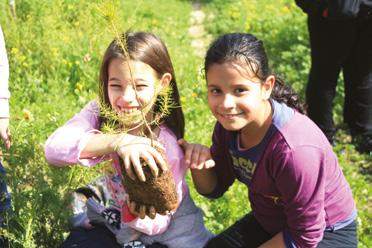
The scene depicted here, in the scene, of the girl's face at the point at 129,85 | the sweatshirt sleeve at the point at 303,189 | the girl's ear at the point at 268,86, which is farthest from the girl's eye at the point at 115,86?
the sweatshirt sleeve at the point at 303,189

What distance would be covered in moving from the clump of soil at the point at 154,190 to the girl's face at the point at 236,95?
301 mm

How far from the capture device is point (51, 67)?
3918mm

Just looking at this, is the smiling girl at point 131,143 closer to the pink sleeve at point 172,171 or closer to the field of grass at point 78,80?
the pink sleeve at point 172,171

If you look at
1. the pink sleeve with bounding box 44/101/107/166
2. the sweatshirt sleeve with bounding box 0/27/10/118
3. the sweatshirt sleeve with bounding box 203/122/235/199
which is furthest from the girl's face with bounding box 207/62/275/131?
the sweatshirt sleeve with bounding box 0/27/10/118

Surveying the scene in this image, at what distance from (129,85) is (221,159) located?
517mm

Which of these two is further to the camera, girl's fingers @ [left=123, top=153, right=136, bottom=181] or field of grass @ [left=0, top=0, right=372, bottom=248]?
field of grass @ [left=0, top=0, right=372, bottom=248]

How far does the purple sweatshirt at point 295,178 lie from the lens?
5.58 ft

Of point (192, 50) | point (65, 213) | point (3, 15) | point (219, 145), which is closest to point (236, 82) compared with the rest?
point (219, 145)

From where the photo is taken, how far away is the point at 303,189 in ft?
5.59

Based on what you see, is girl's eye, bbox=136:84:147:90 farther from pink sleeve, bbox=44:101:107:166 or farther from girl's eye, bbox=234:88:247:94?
girl's eye, bbox=234:88:247:94

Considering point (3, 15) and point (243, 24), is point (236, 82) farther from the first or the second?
A: point (243, 24)

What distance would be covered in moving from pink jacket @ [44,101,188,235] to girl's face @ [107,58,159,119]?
0.48 ft

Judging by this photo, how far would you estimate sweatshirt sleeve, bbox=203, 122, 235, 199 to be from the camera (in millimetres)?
2057

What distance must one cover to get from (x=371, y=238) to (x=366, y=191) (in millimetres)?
498
